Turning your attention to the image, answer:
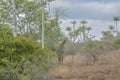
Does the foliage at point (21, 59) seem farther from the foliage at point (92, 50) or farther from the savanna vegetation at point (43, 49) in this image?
the foliage at point (92, 50)

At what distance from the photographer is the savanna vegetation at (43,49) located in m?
12.6

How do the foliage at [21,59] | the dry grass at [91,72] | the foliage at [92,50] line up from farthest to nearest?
1. the foliage at [92,50]
2. the dry grass at [91,72]
3. the foliage at [21,59]

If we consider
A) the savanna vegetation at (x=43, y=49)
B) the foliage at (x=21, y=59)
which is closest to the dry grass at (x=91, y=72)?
the savanna vegetation at (x=43, y=49)

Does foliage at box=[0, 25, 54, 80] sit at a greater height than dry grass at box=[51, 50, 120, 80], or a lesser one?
greater

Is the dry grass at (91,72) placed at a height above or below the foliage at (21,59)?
below

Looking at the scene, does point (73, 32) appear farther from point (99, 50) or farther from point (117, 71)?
point (117, 71)

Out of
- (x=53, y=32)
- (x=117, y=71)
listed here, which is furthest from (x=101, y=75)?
(x=53, y=32)

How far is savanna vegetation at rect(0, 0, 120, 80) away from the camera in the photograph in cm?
1262

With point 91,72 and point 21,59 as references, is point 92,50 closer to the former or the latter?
point 91,72

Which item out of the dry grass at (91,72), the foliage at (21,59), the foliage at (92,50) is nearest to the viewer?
the foliage at (21,59)

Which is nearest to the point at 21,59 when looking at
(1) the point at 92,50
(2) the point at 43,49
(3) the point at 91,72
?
(2) the point at 43,49

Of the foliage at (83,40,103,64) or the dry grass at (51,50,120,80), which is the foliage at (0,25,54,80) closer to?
the dry grass at (51,50,120,80)

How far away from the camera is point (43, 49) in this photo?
13.8 m

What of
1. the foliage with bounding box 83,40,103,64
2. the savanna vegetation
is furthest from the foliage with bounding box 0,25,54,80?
the foliage with bounding box 83,40,103,64
